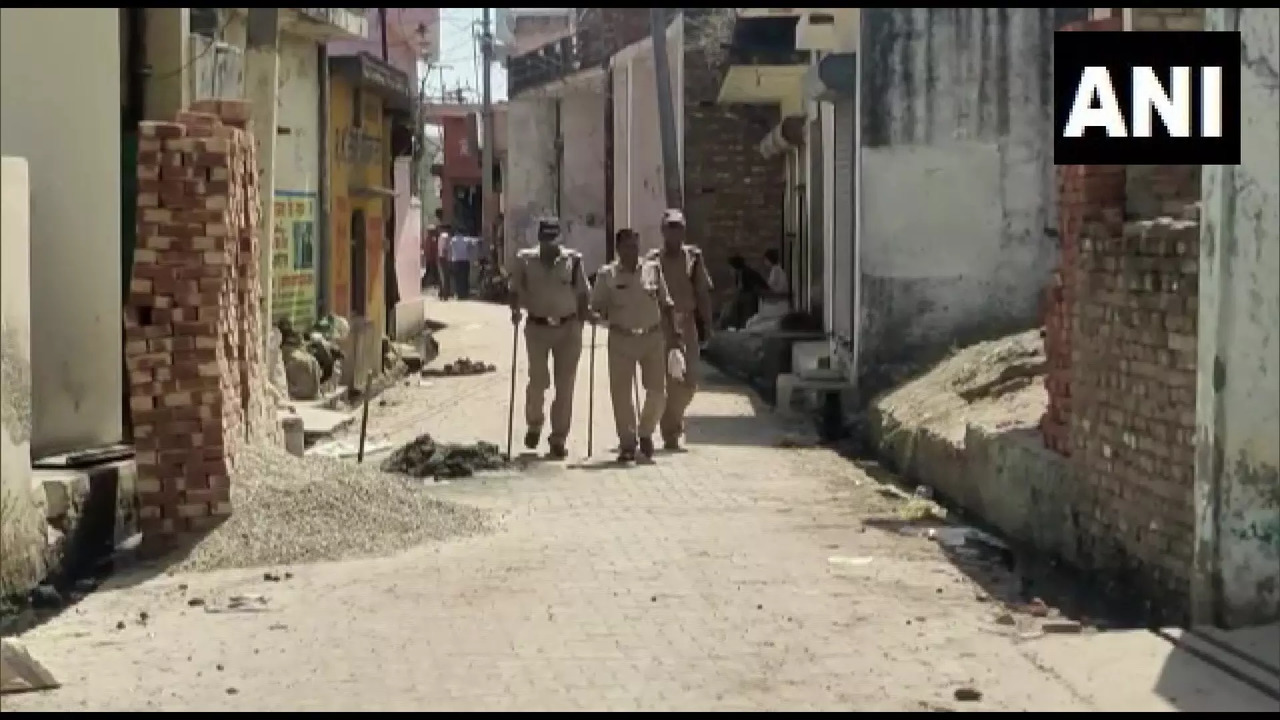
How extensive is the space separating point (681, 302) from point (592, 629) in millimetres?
7112

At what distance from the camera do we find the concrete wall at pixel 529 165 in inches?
1831

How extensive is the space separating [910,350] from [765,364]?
436cm

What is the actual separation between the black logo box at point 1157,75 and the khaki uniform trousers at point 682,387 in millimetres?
5443

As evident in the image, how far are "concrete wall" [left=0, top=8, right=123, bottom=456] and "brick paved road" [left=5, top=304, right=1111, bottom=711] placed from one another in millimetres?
1362

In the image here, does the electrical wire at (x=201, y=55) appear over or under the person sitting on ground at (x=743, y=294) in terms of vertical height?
over

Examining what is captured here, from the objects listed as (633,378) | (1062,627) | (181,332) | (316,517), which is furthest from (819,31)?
(1062,627)

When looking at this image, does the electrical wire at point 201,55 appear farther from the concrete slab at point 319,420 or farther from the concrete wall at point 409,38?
the concrete wall at point 409,38

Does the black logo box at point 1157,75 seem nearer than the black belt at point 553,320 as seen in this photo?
Yes

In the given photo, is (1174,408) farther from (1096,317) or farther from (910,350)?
(910,350)

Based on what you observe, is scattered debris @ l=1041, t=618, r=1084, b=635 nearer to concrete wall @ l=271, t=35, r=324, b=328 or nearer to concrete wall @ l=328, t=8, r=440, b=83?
concrete wall @ l=271, t=35, r=324, b=328

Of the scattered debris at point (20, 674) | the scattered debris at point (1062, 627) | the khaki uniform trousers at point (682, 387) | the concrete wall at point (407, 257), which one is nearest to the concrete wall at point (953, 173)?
the khaki uniform trousers at point (682, 387)

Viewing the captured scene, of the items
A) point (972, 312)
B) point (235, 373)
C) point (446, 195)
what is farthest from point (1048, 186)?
point (446, 195)

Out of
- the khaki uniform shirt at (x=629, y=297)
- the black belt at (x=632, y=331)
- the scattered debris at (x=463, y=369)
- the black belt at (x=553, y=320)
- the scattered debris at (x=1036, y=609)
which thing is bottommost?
the scattered debris at (x=1036, y=609)

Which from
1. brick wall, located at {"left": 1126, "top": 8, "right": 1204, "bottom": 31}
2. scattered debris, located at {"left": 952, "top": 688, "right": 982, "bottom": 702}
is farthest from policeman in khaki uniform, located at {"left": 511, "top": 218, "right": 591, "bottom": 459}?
scattered debris, located at {"left": 952, "top": 688, "right": 982, "bottom": 702}
